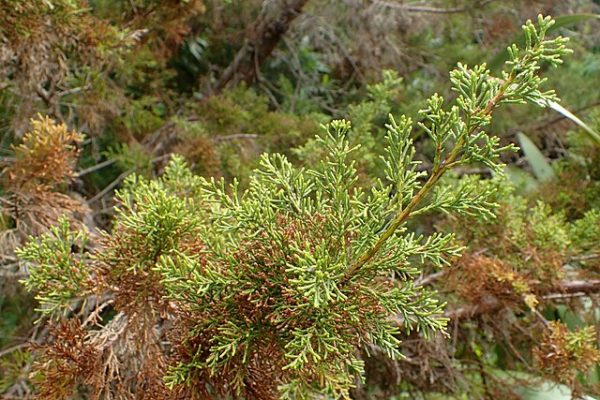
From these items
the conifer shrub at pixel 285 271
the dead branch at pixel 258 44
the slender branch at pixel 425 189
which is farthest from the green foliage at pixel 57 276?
the dead branch at pixel 258 44

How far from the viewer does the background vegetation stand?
0.57 meters

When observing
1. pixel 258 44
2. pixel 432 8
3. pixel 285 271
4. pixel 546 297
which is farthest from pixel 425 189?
pixel 432 8

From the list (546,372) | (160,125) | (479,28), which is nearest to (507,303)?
(546,372)

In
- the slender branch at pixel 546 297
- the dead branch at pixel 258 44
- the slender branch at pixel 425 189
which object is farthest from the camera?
the dead branch at pixel 258 44

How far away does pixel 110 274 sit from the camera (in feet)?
2.17

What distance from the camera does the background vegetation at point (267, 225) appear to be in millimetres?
570

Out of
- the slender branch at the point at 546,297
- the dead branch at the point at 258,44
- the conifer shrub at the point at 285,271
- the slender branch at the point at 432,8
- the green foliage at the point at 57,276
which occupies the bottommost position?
the slender branch at the point at 546,297

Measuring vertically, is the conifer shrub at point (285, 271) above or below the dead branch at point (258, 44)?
above

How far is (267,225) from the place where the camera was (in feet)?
1.86

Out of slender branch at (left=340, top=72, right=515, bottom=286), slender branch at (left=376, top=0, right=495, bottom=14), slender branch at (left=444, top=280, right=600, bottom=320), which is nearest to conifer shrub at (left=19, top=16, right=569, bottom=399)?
slender branch at (left=340, top=72, right=515, bottom=286)

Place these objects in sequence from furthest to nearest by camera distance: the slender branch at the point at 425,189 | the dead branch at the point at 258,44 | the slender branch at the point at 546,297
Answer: the dead branch at the point at 258,44 → the slender branch at the point at 546,297 → the slender branch at the point at 425,189

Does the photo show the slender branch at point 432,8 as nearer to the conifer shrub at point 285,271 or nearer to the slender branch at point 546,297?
the slender branch at point 546,297

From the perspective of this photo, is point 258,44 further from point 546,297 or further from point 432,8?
point 546,297

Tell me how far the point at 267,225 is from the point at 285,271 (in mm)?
59
